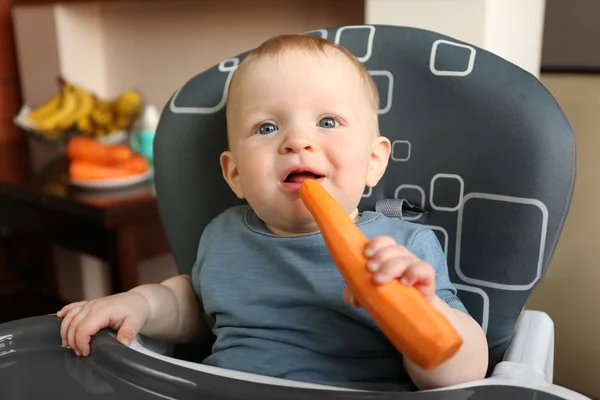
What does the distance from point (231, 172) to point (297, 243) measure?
14cm

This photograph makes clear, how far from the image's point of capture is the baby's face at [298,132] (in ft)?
2.24

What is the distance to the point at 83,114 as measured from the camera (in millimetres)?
1918

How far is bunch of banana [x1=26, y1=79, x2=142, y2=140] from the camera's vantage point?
1.91m

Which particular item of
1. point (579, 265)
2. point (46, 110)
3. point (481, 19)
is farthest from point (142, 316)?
point (46, 110)

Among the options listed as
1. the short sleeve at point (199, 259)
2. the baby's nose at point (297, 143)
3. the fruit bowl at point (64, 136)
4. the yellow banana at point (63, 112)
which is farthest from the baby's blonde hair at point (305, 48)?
the yellow banana at point (63, 112)

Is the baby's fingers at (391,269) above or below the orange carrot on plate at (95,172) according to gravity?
above

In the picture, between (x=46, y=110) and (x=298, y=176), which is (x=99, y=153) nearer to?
(x=46, y=110)

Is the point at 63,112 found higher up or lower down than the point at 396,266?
lower down

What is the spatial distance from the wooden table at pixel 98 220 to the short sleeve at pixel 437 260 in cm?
92

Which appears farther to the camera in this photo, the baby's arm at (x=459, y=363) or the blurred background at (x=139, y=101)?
the blurred background at (x=139, y=101)

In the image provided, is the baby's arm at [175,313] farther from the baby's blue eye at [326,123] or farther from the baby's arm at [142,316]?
the baby's blue eye at [326,123]

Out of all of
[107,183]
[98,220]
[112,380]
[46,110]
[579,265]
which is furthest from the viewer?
[46,110]

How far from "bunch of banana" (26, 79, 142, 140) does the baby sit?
1266 millimetres

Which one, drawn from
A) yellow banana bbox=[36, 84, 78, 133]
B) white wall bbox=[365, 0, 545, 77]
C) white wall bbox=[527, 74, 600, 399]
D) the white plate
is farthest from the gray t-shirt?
yellow banana bbox=[36, 84, 78, 133]
